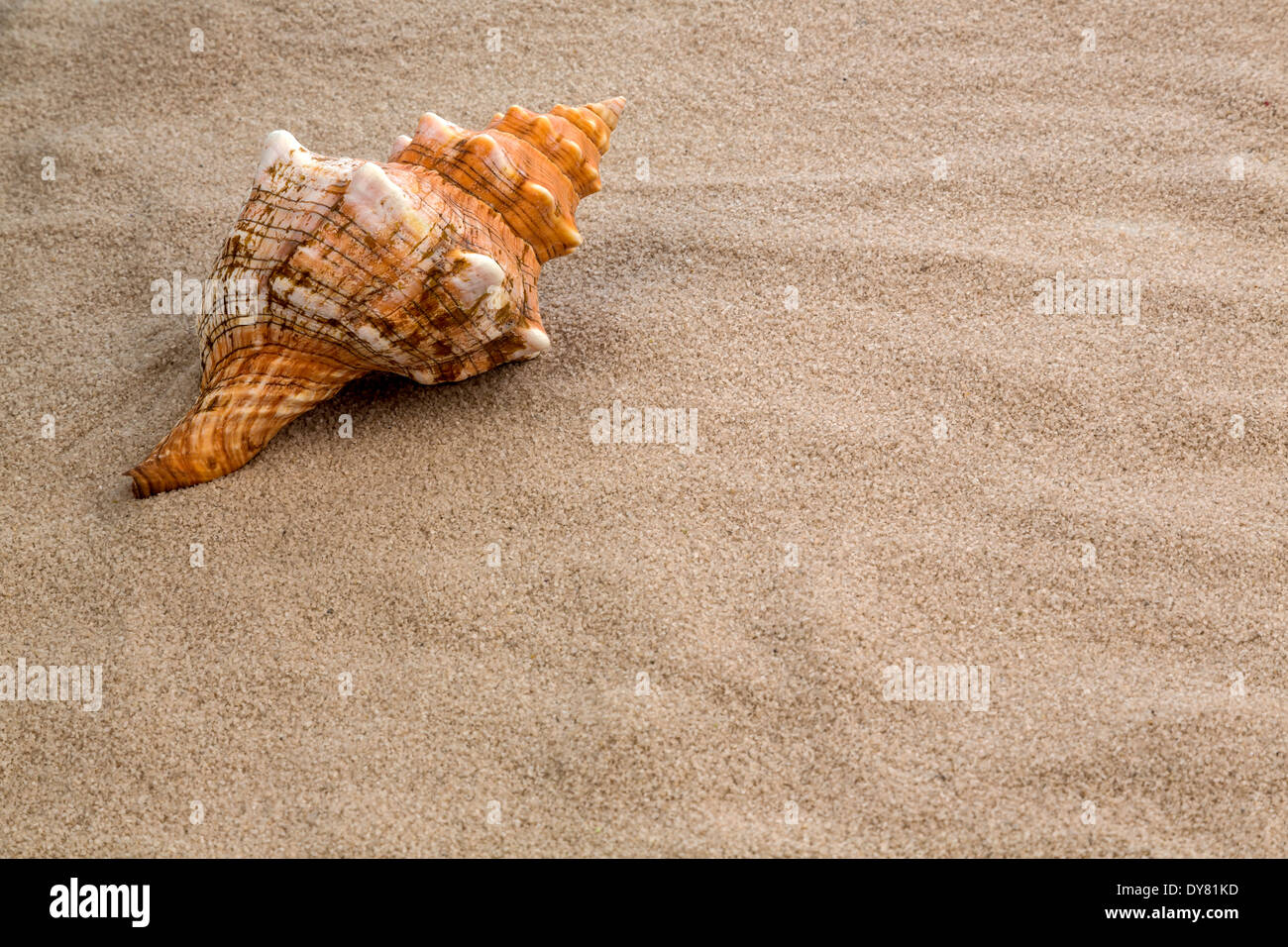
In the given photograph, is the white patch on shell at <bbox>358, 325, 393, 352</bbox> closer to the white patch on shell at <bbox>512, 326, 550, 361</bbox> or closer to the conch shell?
the conch shell

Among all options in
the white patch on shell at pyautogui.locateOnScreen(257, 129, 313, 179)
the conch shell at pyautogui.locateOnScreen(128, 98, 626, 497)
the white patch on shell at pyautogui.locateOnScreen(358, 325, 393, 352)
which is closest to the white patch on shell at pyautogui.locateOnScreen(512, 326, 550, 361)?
the conch shell at pyautogui.locateOnScreen(128, 98, 626, 497)

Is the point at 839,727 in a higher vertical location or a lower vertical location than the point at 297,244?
lower

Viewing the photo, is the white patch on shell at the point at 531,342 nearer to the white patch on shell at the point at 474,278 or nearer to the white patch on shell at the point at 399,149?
the white patch on shell at the point at 474,278

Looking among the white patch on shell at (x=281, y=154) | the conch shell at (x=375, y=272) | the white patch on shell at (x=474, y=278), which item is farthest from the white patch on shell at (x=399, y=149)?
the white patch on shell at (x=474, y=278)

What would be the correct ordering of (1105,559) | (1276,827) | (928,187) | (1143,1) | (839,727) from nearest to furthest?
(1276,827)
(839,727)
(1105,559)
(928,187)
(1143,1)

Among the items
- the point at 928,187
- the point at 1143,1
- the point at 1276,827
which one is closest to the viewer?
the point at 1276,827

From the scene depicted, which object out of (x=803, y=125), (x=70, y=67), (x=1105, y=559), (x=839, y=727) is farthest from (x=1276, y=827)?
(x=70, y=67)

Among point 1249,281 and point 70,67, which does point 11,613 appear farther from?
point 1249,281
